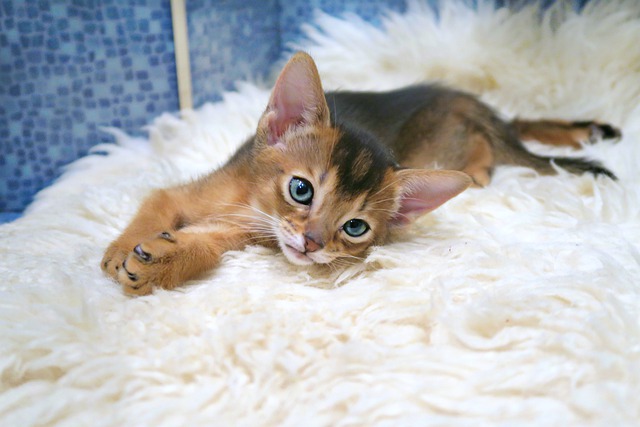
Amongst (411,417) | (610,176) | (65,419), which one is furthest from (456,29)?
(65,419)

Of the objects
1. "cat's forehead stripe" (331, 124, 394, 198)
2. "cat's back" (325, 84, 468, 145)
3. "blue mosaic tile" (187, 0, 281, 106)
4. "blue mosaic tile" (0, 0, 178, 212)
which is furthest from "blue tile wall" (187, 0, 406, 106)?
"cat's forehead stripe" (331, 124, 394, 198)

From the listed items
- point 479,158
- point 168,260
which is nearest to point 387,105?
point 479,158

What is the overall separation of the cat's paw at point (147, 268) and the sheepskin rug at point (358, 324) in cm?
3

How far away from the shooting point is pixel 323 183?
37.5 inches

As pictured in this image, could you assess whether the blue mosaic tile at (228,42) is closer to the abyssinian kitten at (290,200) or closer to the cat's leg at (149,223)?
the abyssinian kitten at (290,200)

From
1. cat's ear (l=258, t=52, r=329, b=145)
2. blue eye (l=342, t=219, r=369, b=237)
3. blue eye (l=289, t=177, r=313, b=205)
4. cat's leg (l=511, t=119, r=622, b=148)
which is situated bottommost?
blue eye (l=342, t=219, r=369, b=237)

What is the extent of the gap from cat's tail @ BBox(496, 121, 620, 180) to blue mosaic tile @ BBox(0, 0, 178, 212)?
103 cm

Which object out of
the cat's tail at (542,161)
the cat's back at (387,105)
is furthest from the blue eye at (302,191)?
the cat's tail at (542,161)

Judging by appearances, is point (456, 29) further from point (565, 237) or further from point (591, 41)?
point (565, 237)

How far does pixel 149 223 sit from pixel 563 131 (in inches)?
48.4

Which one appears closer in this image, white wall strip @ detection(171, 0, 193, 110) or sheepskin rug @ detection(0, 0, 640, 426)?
sheepskin rug @ detection(0, 0, 640, 426)

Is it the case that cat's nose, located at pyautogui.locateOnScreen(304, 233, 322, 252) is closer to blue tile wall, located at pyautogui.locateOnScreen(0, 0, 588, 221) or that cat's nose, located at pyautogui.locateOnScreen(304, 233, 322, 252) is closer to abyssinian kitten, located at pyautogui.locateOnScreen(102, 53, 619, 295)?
abyssinian kitten, located at pyautogui.locateOnScreen(102, 53, 619, 295)

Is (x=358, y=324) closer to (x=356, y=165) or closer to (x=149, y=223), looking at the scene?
(x=356, y=165)

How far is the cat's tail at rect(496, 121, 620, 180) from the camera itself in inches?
50.7
